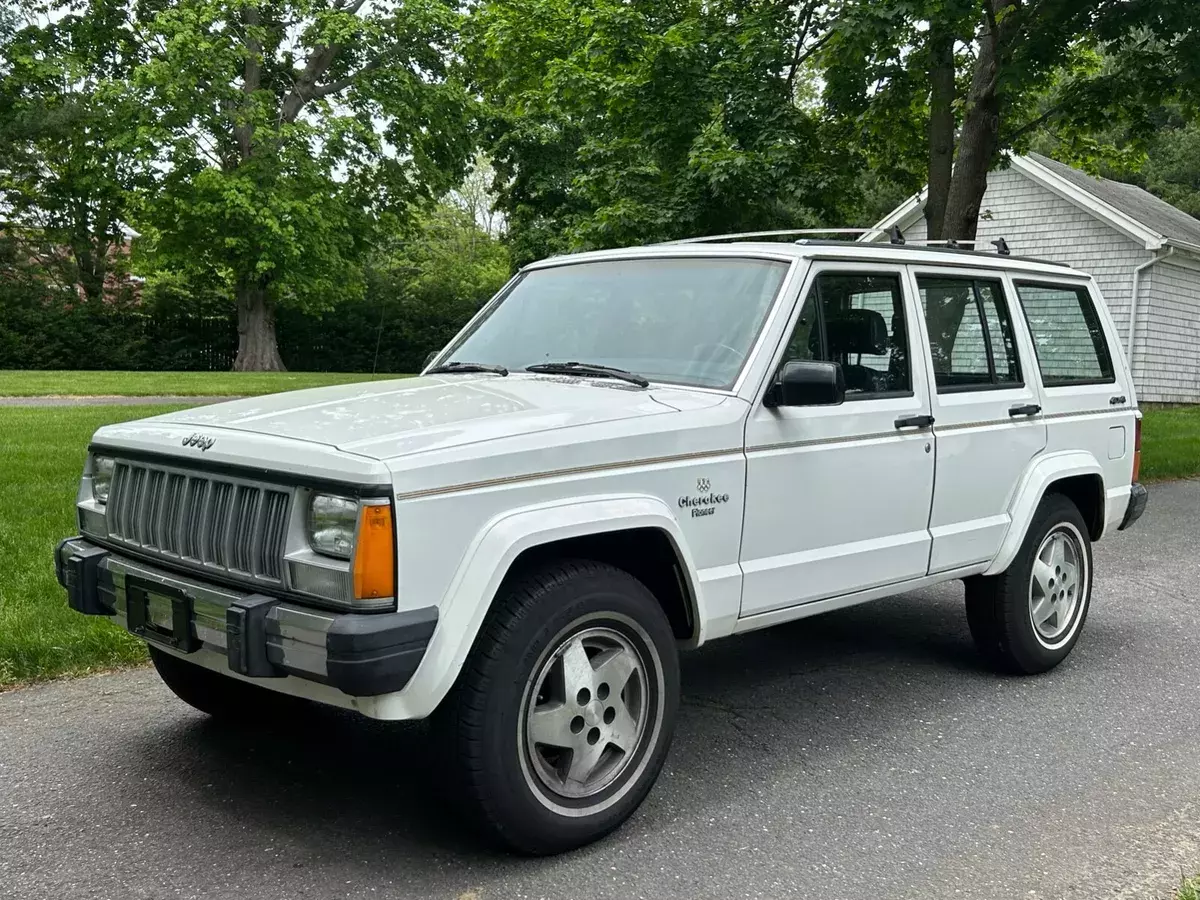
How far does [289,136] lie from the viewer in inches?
1142

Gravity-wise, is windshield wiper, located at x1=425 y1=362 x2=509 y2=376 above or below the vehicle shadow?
above

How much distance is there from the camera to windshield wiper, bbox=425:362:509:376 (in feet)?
14.8

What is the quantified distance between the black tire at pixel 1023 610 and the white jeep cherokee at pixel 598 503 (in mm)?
15

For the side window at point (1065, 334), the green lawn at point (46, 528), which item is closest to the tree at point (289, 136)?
the green lawn at point (46, 528)

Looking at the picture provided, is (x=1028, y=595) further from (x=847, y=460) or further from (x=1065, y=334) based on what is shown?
(x=847, y=460)

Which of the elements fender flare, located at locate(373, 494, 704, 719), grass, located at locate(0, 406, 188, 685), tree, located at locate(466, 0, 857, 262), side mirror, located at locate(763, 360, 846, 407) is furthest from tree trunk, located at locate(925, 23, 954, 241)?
fender flare, located at locate(373, 494, 704, 719)

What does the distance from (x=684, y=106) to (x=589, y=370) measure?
1155 centimetres

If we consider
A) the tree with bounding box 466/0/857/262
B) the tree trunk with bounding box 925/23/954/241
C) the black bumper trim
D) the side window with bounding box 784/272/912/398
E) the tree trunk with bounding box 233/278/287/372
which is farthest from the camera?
the tree trunk with bounding box 233/278/287/372

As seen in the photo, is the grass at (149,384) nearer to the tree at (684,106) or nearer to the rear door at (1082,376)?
the tree at (684,106)

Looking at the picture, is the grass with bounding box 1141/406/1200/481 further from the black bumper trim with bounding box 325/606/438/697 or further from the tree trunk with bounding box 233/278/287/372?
the tree trunk with bounding box 233/278/287/372

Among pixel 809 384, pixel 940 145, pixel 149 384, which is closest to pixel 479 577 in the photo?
pixel 809 384

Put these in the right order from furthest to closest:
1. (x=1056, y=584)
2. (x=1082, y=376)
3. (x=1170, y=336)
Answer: (x=1170, y=336)
(x=1082, y=376)
(x=1056, y=584)

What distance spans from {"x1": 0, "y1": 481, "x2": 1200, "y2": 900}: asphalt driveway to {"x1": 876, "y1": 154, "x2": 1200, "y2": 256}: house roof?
16751 mm

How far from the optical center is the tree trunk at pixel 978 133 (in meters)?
12.3
